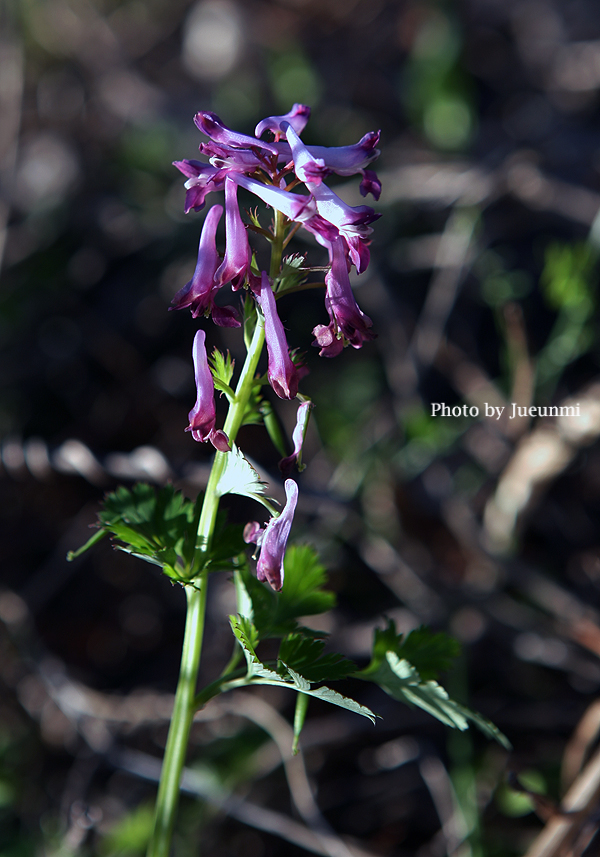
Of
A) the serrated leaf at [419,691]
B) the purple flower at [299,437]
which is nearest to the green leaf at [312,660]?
the serrated leaf at [419,691]

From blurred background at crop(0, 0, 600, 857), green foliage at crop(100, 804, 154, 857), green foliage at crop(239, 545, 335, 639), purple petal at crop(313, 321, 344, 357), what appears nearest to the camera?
purple petal at crop(313, 321, 344, 357)

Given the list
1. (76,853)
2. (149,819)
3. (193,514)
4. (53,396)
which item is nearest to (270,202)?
(193,514)

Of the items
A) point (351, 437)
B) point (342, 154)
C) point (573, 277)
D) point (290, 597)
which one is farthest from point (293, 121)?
point (351, 437)

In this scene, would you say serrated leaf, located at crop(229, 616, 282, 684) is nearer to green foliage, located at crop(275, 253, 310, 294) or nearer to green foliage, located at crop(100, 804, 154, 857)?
green foliage, located at crop(275, 253, 310, 294)

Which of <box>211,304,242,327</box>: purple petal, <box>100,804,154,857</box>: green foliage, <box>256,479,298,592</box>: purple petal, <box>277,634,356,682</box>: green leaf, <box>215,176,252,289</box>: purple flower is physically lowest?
<box>100,804,154,857</box>: green foliage

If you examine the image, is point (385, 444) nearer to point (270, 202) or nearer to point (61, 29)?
point (270, 202)

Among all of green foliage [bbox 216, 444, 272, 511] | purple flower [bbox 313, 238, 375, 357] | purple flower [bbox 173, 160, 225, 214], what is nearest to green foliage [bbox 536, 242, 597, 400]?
purple flower [bbox 313, 238, 375, 357]
